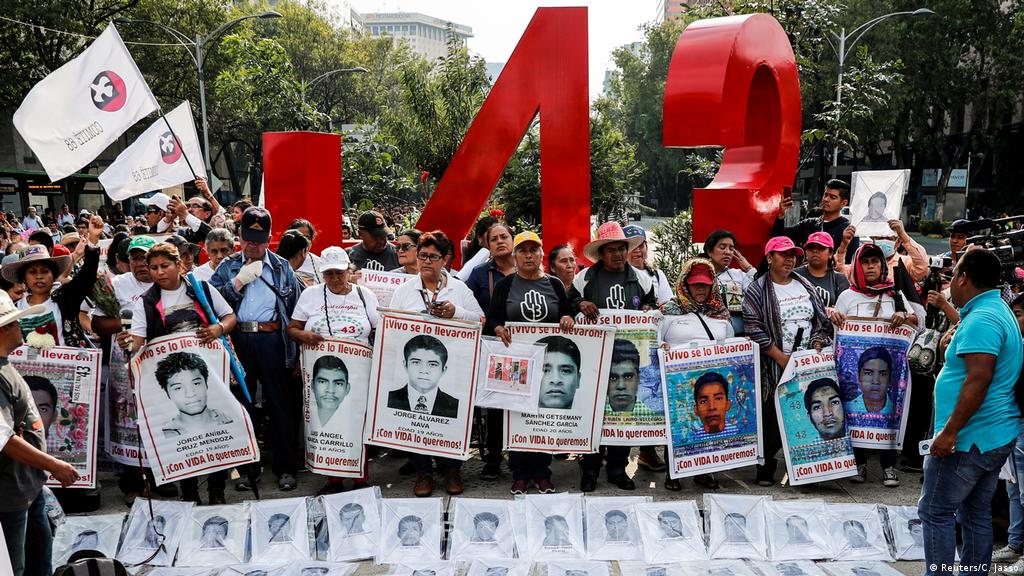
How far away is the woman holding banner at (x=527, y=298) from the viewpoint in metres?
5.30

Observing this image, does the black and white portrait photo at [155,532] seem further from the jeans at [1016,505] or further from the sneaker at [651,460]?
the jeans at [1016,505]

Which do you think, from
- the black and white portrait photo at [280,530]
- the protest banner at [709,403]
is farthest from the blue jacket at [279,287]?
the protest banner at [709,403]

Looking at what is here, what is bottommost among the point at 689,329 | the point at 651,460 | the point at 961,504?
the point at 651,460

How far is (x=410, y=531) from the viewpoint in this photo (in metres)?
4.64

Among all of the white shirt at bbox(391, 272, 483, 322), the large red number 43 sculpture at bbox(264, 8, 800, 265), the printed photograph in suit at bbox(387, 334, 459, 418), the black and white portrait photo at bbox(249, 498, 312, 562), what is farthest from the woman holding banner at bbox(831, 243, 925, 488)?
the black and white portrait photo at bbox(249, 498, 312, 562)

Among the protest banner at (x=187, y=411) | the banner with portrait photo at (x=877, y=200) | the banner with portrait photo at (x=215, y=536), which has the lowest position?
the banner with portrait photo at (x=215, y=536)

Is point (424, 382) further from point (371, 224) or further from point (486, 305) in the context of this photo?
point (371, 224)

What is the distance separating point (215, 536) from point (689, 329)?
3436 millimetres

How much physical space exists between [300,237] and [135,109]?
4.29 metres

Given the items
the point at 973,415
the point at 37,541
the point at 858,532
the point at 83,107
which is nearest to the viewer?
the point at 973,415

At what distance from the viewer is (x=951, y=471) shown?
3.72m

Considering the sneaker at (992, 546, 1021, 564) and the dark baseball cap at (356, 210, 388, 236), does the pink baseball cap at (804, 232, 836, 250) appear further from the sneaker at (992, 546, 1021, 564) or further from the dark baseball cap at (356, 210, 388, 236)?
the dark baseball cap at (356, 210, 388, 236)

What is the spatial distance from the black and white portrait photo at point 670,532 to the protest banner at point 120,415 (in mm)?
3528

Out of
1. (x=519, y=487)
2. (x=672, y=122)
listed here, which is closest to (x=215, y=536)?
(x=519, y=487)
